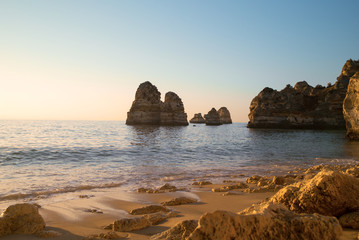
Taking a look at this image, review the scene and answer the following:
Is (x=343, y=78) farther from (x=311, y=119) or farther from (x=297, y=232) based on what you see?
(x=297, y=232)

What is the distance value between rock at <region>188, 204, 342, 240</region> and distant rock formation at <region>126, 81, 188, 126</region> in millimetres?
73008

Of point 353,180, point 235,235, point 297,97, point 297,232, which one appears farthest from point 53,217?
point 297,97

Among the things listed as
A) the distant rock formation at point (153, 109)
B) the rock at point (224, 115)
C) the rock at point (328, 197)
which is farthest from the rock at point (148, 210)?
the rock at point (224, 115)

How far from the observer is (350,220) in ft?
9.30

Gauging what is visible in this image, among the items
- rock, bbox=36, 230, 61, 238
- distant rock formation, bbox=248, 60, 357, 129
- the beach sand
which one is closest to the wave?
the beach sand

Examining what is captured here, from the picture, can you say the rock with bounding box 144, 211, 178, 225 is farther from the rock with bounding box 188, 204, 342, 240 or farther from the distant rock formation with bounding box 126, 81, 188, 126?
the distant rock formation with bounding box 126, 81, 188, 126

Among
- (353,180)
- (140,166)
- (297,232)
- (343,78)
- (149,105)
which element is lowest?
(140,166)

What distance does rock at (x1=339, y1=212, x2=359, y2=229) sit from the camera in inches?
110

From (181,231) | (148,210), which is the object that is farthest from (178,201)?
(181,231)

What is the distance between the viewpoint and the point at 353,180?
122 inches

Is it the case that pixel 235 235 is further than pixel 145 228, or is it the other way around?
pixel 145 228

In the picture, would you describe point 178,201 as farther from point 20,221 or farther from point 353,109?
point 353,109

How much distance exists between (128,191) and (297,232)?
4708mm

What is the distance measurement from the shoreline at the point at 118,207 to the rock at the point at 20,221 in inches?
4.1
